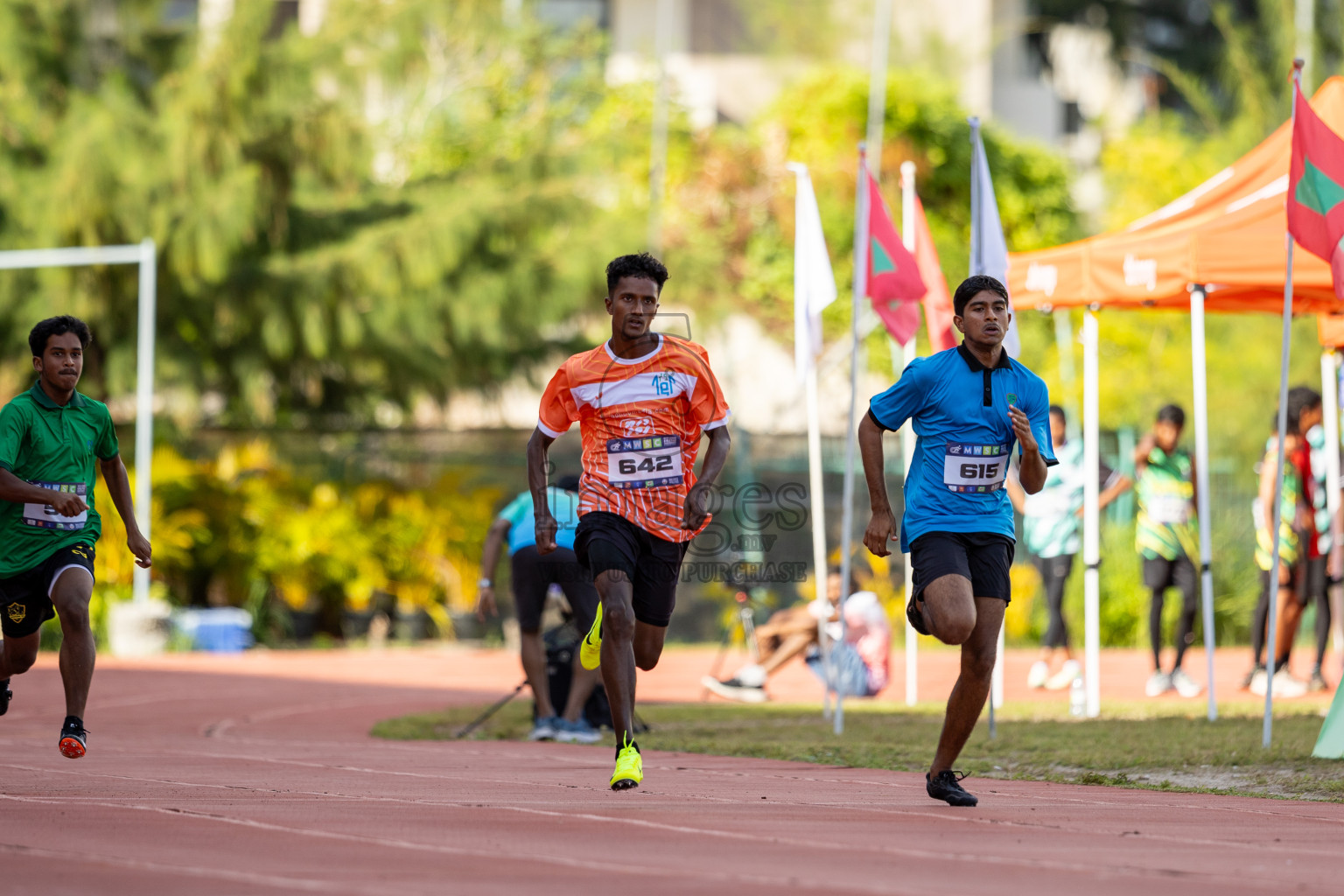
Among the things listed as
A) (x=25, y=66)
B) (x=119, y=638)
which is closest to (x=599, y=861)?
(x=119, y=638)

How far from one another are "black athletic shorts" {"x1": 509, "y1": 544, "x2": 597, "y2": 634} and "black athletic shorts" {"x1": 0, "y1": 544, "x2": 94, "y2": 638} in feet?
10.8

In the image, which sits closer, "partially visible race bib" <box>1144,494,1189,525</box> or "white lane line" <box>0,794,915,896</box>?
"white lane line" <box>0,794,915,896</box>

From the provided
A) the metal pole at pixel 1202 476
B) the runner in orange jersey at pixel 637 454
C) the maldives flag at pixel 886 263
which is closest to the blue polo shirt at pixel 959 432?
the runner in orange jersey at pixel 637 454

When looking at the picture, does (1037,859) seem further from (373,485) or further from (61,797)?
(373,485)

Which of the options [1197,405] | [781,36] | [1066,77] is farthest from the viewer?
[1066,77]

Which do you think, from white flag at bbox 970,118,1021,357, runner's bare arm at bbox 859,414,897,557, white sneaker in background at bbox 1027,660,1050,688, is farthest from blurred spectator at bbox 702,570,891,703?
runner's bare arm at bbox 859,414,897,557

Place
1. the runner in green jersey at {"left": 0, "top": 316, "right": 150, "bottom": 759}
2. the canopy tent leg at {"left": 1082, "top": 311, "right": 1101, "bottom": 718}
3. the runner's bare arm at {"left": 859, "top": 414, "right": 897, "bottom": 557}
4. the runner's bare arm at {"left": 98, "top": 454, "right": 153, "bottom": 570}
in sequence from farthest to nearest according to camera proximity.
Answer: the canopy tent leg at {"left": 1082, "top": 311, "right": 1101, "bottom": 718}, the runner's bare arm at {"left": 98, "top": 454, "right": 153, "bottom": 570}, the runner in green jersey at {"left": 0, "top": 316, "right": 150, "bottom": 759}, the runner's bare arm at {"left": 859, "top": 414, "right": 897, "bottom": 557}

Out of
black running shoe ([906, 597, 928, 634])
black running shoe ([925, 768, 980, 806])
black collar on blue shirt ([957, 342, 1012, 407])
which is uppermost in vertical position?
black collar on blue shirt ([957, 342, 1012, 407])

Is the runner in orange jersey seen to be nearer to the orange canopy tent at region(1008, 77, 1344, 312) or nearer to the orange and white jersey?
the orange and white jersey

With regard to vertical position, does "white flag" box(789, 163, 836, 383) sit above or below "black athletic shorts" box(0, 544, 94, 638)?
above

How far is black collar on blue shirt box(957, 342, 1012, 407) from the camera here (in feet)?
22.7

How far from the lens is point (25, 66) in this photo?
21.3 meters

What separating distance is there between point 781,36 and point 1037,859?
31.8 m

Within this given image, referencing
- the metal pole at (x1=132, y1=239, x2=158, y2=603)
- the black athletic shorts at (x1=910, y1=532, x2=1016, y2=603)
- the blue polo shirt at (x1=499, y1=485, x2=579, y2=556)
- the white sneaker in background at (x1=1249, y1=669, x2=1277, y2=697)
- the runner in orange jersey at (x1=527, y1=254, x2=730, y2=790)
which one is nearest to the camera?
the black athletic shorts at (x1=910, y1=532, x2=1016, y2=603)
